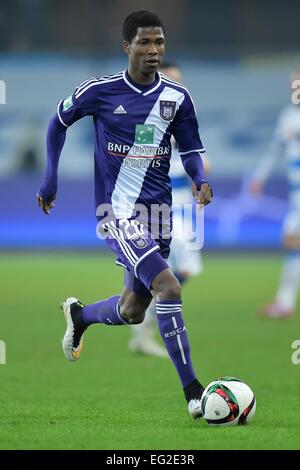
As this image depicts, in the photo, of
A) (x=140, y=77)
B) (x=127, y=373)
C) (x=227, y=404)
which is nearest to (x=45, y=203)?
(x=140, y=77)

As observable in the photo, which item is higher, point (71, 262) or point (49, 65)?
point (49, 65)

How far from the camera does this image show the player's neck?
7.15 metres

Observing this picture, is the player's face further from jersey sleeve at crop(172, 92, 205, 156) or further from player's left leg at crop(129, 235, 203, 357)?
player's left leg at crop(129, 235, 203, 357)

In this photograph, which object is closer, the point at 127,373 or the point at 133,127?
the point at 133,127

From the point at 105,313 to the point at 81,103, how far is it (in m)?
1.54

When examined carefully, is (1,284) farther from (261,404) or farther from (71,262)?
(261,404)

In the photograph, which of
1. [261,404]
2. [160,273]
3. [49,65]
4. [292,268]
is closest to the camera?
[160,273]

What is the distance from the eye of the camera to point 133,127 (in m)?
7.15

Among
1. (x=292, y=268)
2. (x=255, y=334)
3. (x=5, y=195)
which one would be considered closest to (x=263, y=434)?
(x=255, y=334)

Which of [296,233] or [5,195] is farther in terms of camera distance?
[5,195]

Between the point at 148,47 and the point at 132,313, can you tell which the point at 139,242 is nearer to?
the point at 132,313

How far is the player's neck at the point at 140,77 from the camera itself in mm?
7152
